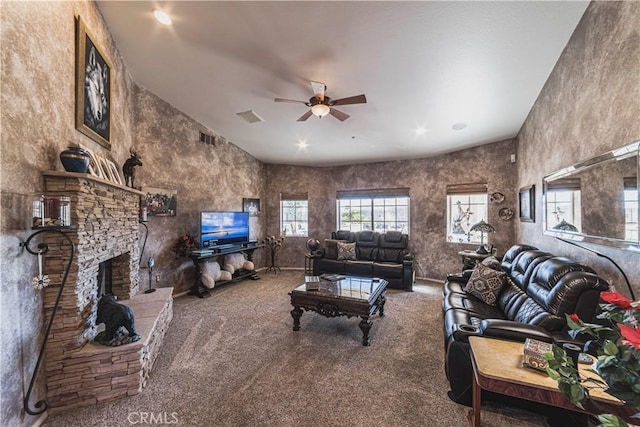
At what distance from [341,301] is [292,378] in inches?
36.9

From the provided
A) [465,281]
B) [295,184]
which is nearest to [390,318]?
[465,281]

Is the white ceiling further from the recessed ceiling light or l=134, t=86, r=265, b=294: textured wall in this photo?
l=134, t=86, r=265, b=294: textured wall

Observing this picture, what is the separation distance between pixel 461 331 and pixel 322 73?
2.78 metres

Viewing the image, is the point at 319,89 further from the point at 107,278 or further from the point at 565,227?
the point at 107,278

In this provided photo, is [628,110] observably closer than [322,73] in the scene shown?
Yes

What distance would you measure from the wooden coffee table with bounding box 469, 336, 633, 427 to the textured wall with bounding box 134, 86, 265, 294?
416cm

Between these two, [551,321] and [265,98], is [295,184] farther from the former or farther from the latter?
[551,321]

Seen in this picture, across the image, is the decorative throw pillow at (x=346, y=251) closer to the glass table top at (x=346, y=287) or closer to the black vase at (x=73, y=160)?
the glass table top at (x=346, y=287)

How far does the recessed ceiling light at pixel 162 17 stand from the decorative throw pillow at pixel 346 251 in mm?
4440

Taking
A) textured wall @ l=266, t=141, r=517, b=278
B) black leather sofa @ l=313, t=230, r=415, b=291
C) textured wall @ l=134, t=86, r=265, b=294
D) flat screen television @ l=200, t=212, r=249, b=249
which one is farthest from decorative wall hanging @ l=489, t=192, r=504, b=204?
textured wall @ l=134, t=86, r=265, b=294

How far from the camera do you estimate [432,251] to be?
216 inches

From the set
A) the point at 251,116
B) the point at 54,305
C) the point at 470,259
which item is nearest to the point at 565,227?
the point at 470,259

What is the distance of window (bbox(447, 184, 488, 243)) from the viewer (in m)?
5.02

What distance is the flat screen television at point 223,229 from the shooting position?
4.47 m
